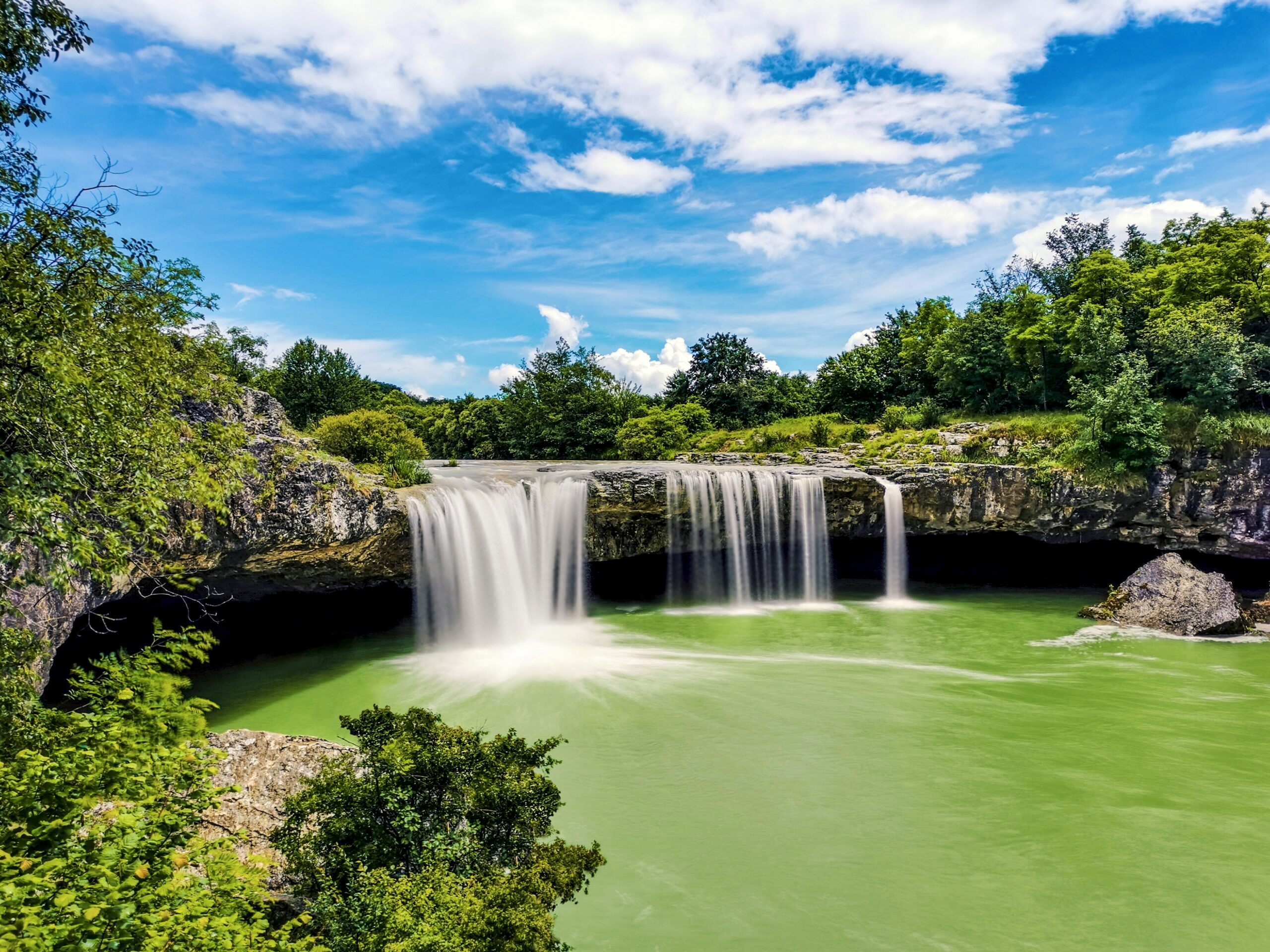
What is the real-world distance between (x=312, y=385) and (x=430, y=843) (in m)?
32.1

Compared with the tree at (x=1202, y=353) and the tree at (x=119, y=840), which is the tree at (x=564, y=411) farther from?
the tree at (x=119, y=840)

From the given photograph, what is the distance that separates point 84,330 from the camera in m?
5.01

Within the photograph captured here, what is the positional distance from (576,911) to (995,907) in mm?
3646

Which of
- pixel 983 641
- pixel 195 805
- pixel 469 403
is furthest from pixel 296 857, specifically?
pixel 469 403

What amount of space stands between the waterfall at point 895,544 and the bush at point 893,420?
748 centimetres

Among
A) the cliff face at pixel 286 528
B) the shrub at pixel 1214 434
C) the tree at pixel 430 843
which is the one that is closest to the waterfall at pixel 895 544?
the shrub at pixel 1214 434

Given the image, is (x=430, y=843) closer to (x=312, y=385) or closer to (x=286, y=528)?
(x=286, y=528)

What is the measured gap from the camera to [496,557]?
15227 mm

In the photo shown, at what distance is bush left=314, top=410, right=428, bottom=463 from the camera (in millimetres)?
20562

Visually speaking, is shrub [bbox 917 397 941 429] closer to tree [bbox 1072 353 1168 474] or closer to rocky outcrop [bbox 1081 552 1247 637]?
tree [bbox 1072 353 1168 474]

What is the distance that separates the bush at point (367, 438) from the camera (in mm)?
20562

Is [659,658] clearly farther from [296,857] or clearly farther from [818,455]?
[818,455]

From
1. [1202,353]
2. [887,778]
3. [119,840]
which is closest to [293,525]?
[119,840]

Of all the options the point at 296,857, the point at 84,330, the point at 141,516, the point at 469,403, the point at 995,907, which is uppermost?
the point at 469,403
